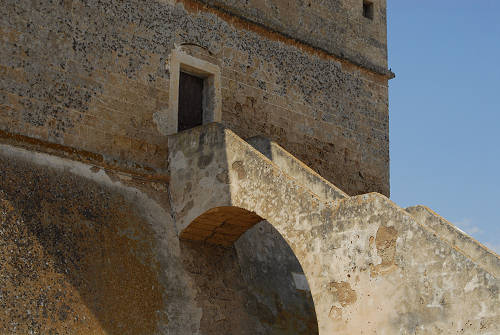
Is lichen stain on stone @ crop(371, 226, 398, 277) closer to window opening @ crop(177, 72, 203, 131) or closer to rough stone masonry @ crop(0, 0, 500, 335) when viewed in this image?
rough stone masonry @ crop(0, 0, 500, 335)

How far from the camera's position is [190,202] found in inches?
369

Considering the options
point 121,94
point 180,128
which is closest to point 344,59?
point 180,128

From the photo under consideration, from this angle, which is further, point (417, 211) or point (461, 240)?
point (417, 211)

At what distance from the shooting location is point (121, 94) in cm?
967

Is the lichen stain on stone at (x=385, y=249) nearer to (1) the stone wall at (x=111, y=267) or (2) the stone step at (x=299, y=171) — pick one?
(2) the stone step at (x=299, y=171)

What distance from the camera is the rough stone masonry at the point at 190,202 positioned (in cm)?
708

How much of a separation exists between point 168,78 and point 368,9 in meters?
5.67

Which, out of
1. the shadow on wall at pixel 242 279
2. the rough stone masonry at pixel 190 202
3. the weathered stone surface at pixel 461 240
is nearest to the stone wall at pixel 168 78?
the rough stone masonry at pixel 190 202

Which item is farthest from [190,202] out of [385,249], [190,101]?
[385,249]

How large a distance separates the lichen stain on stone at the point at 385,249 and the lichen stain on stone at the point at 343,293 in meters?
0.33

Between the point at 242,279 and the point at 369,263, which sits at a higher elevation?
the point at 369,263

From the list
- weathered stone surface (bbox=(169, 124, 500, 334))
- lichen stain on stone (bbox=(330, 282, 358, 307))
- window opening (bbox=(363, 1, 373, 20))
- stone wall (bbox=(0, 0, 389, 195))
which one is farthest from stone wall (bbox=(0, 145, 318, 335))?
window opening (bbox=(363, 1, 373, 20))

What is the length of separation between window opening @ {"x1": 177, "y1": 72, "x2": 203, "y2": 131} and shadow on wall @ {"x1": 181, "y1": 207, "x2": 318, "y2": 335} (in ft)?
6.25

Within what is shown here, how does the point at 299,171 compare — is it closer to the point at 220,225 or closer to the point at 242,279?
the point at 220,225
